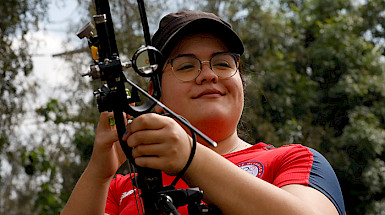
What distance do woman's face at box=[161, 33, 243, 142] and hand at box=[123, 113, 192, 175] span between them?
60 cm

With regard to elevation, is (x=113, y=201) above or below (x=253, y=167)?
below

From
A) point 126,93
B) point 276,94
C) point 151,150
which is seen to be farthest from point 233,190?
point 276,94

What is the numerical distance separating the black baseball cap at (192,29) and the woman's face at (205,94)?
24 millimetres

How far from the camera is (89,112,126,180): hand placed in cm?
141

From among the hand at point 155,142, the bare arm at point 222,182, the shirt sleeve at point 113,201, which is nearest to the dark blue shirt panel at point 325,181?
the bare arm at point 222,182

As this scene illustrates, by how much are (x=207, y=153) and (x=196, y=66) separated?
615mm

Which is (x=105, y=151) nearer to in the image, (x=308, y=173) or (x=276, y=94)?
(x=308, y=173)

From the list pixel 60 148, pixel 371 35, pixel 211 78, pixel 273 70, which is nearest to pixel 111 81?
pixel 211 78

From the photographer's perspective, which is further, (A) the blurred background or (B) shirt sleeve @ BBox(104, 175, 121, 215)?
(A) the blurred background

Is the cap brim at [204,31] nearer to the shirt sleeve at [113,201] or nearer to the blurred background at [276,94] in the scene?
the shirt sleeve at [113,201]

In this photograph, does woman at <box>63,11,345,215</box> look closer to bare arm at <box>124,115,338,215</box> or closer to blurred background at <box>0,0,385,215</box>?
bare arm at <box>124,115,338,215</box>

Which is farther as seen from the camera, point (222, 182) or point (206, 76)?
point (206, 76)

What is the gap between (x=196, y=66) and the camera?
176 centimetres

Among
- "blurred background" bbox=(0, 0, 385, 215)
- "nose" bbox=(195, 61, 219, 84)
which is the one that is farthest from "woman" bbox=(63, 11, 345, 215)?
"blurred background" bbox=(0, 0, 385, 215)
